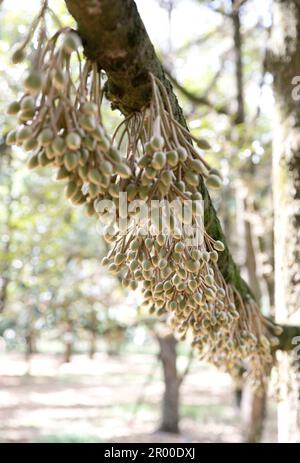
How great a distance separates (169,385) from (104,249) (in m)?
2.43

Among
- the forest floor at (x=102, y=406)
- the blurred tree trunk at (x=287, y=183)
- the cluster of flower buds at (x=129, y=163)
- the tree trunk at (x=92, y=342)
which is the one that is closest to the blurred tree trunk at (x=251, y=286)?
the forest floor at (x=102, y=406)

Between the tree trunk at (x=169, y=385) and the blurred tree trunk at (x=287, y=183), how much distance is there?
5.99 meters

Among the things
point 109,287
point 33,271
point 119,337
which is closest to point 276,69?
point 33,271

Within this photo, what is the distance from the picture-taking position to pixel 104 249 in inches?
308

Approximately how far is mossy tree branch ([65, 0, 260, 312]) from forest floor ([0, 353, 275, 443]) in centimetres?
736

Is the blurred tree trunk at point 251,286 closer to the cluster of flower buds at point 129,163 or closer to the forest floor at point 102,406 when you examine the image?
the forest floor at point 102,406

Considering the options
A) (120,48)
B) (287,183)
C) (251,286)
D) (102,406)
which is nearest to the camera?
(120,48)

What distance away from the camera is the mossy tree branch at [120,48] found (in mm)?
1082

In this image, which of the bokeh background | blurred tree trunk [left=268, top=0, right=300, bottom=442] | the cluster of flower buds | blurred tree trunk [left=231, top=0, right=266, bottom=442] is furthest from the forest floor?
the cluster of flower buds

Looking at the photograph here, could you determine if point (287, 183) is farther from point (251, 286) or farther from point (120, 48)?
point (251, 286)

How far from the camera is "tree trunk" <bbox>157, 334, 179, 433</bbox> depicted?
27.2 ft

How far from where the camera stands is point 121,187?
3.78ft

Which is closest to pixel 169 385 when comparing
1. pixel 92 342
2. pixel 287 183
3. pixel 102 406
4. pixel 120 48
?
pixel 102 406

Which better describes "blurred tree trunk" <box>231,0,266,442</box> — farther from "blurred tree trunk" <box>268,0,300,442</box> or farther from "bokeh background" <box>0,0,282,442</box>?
"blurred tree trunk" <box>268,0,300,442</box>
